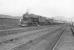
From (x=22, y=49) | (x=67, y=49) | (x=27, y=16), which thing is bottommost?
(x=67, y=49)

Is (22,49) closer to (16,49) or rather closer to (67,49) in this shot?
(16,49)

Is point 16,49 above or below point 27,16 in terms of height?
below

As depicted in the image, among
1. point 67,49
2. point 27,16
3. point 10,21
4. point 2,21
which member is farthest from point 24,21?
point 67,49

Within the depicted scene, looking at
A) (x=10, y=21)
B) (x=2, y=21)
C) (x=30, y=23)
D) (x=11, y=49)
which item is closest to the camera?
(x=11, y=49)

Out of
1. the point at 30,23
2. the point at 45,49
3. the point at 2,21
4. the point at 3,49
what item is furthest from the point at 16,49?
the point at 30,23

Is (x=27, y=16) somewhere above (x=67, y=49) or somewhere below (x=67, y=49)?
above


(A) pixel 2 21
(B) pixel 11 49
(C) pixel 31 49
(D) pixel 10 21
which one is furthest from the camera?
(D) pixel 10 21

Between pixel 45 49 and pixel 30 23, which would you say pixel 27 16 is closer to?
pixel 30 23

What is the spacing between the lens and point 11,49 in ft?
29.4

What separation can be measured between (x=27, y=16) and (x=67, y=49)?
28403 mm

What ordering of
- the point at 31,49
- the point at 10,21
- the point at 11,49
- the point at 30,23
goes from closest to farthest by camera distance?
the point at 11,49, the point at 31,49, the point at 10,21, the point at 30,23

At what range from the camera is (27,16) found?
39062 mm

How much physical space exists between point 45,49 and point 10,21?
2936cm

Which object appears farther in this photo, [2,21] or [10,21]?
[10,21]
